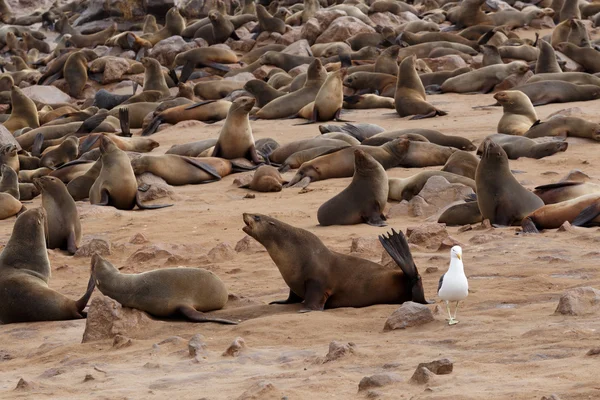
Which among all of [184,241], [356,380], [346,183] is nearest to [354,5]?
[346,183]

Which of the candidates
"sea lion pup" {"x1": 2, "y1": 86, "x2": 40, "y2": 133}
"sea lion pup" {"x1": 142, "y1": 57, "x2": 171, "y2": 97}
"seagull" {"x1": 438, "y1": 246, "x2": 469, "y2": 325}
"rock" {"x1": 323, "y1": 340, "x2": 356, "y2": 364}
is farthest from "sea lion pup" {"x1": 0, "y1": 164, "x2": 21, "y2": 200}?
"sea lion pup" {"x1": 142, "y1": 57, "x2": 171, "y2": 97}

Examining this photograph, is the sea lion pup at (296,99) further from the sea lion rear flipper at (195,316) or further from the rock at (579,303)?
the rock at (579,303)

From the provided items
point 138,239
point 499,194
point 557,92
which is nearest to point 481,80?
point 557,92

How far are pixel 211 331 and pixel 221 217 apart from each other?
369cm

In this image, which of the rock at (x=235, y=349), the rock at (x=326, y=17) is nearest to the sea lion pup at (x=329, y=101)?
→ the rock at (x=326, y=17)

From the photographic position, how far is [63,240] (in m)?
7.79

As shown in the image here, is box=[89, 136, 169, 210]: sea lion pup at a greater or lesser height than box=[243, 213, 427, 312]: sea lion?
lesser

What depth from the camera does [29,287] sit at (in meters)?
5.74

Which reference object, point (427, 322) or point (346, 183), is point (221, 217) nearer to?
point (346, 183)

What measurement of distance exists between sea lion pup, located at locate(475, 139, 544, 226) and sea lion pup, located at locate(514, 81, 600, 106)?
6173 mm

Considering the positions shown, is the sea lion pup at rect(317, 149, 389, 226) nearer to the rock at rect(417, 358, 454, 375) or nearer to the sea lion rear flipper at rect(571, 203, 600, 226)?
the sea lion rear flipper at rect(571, 203, 600, 226)

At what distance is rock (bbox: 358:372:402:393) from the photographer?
11.1 feet

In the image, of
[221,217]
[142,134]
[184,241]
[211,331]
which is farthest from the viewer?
[142,134]

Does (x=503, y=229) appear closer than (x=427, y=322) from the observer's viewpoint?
No
